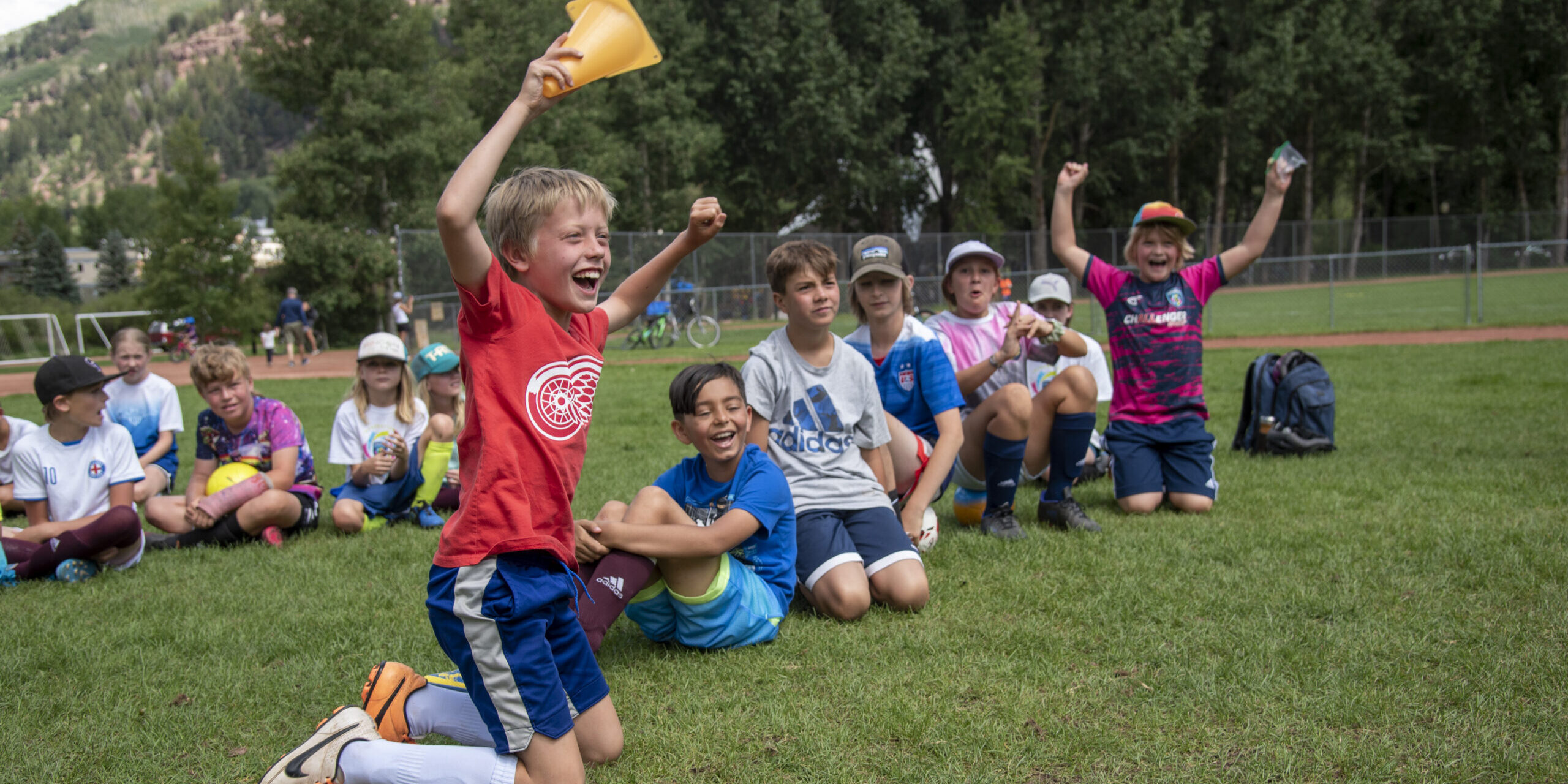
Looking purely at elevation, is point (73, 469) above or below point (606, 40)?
below

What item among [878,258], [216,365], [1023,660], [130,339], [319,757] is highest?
[878,258]

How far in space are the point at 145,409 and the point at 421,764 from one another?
5.54 m

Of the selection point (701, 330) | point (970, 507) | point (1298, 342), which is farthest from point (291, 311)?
point (970, 507)

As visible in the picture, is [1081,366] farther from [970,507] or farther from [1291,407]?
[1291,407]

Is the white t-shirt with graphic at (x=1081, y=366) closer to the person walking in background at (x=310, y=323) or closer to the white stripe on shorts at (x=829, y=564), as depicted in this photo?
the white stripe on shorts at (x=829, y=564)

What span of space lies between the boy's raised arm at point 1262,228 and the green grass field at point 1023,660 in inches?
54.2

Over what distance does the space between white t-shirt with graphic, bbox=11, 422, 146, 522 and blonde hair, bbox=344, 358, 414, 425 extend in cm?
120

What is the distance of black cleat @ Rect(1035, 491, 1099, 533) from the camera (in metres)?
5.18

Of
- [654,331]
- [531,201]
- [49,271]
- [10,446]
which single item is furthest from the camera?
[49,271]

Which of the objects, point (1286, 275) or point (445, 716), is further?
point (1286, 275)

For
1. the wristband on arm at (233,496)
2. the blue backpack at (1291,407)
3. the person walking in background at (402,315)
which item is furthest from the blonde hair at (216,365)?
the person walking in background at (402,315)

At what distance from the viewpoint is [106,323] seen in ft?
131

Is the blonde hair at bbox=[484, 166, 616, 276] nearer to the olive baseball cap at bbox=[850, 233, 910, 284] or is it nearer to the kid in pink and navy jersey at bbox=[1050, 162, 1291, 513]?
the olive baseball cap at bbox=[850, 233, 910, 284]

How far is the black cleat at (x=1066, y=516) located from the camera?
17.0 feet
